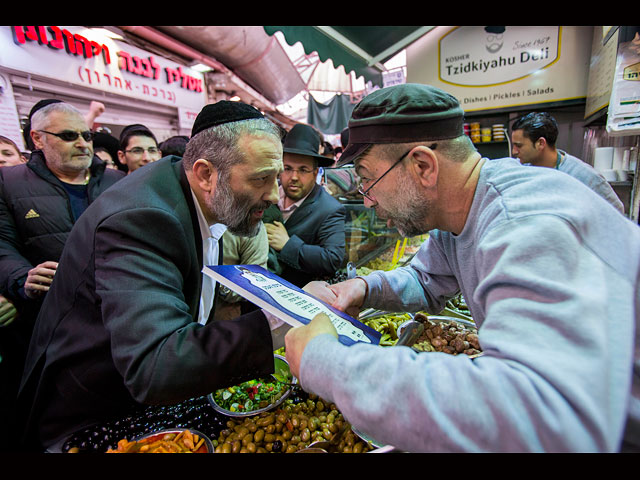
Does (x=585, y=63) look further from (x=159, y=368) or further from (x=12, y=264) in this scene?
(x=12, y=264)

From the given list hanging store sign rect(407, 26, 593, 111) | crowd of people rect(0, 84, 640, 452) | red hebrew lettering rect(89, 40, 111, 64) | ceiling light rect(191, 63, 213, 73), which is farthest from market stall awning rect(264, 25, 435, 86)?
ceiling light rect(191, 63, 213, 73)

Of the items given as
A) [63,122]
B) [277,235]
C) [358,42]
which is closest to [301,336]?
[277,235]

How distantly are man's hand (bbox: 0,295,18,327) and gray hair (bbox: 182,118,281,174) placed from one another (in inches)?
71.3

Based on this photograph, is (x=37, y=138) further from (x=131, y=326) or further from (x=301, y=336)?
(x=301, y=336)

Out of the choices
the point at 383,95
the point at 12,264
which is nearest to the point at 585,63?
the point at 383,95

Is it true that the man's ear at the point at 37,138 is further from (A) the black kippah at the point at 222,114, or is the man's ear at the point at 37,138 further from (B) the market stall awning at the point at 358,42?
(B) the market stall awning at the point at 358,42

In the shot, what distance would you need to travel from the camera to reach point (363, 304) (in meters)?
1.51

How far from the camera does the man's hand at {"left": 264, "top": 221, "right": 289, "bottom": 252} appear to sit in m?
2.76

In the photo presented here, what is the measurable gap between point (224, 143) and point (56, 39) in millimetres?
5400

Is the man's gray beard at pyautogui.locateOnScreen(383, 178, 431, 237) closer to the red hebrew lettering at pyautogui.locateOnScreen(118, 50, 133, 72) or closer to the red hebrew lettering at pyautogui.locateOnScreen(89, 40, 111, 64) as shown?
the red hebrew lettering at pyautogui.locateOnScreen(89, 40, 111, 64)

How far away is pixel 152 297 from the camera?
100 cm

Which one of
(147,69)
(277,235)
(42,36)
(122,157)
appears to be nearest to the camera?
(277,235)
